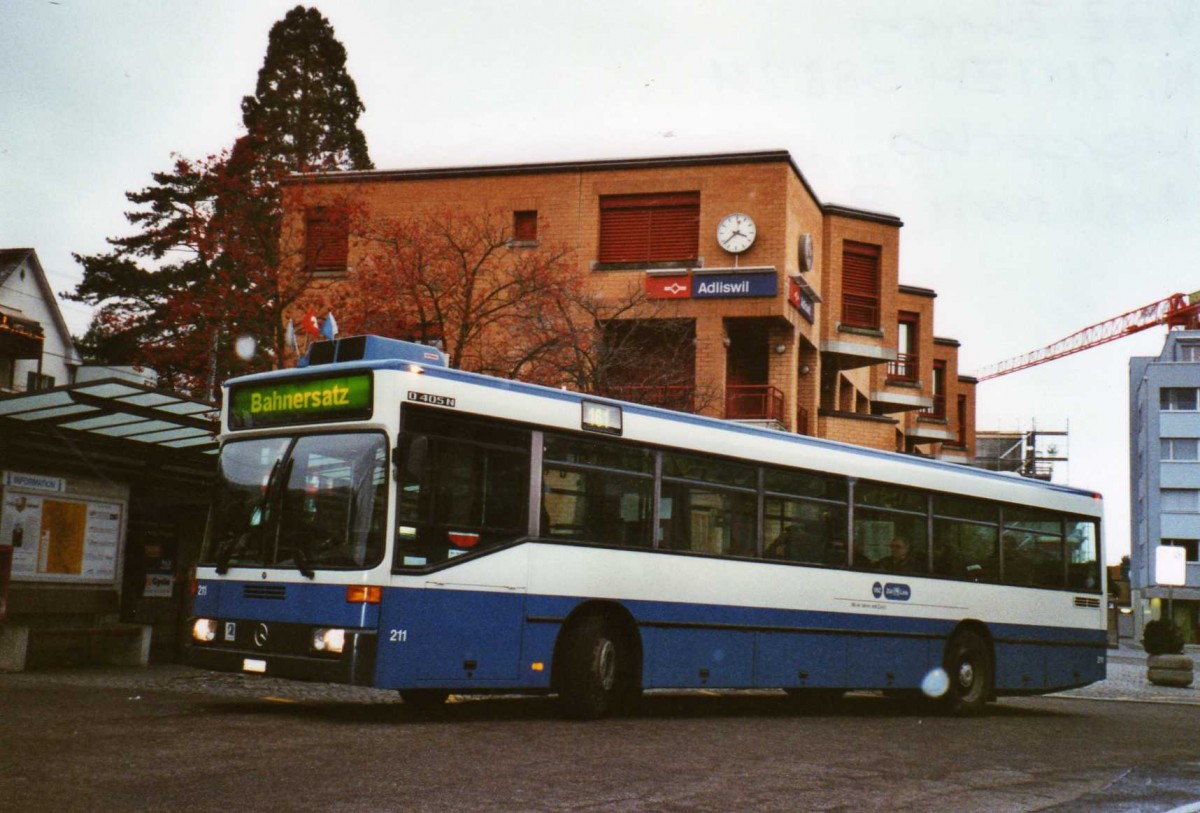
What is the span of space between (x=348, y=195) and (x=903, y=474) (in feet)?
64.6

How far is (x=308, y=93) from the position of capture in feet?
189

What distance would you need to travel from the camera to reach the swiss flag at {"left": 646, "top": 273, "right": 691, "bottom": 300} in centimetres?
3412

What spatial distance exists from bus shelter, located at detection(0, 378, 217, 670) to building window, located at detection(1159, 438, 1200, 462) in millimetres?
76404

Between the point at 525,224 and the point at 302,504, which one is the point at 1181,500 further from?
the point at 302,504

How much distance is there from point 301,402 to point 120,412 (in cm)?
499

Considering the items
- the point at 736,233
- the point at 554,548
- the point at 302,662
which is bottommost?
the point at 302,662

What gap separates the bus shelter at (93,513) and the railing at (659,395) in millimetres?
11100

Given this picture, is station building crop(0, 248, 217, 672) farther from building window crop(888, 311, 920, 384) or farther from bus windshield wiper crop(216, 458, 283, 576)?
building window crop(888, 311, 920, 384)

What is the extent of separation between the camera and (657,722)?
12984mm

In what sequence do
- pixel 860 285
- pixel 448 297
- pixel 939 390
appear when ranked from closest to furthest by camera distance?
pixel 448 297 → pixel 860 285 → pixel 939 390

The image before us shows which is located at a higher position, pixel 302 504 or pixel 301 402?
pixel 301 402

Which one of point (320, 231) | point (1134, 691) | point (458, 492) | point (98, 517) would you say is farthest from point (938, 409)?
point (458, 492)

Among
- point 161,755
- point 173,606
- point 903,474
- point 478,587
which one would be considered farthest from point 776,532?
point 173,606

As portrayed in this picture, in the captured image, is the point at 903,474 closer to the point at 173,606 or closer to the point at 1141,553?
the point at 173,606
